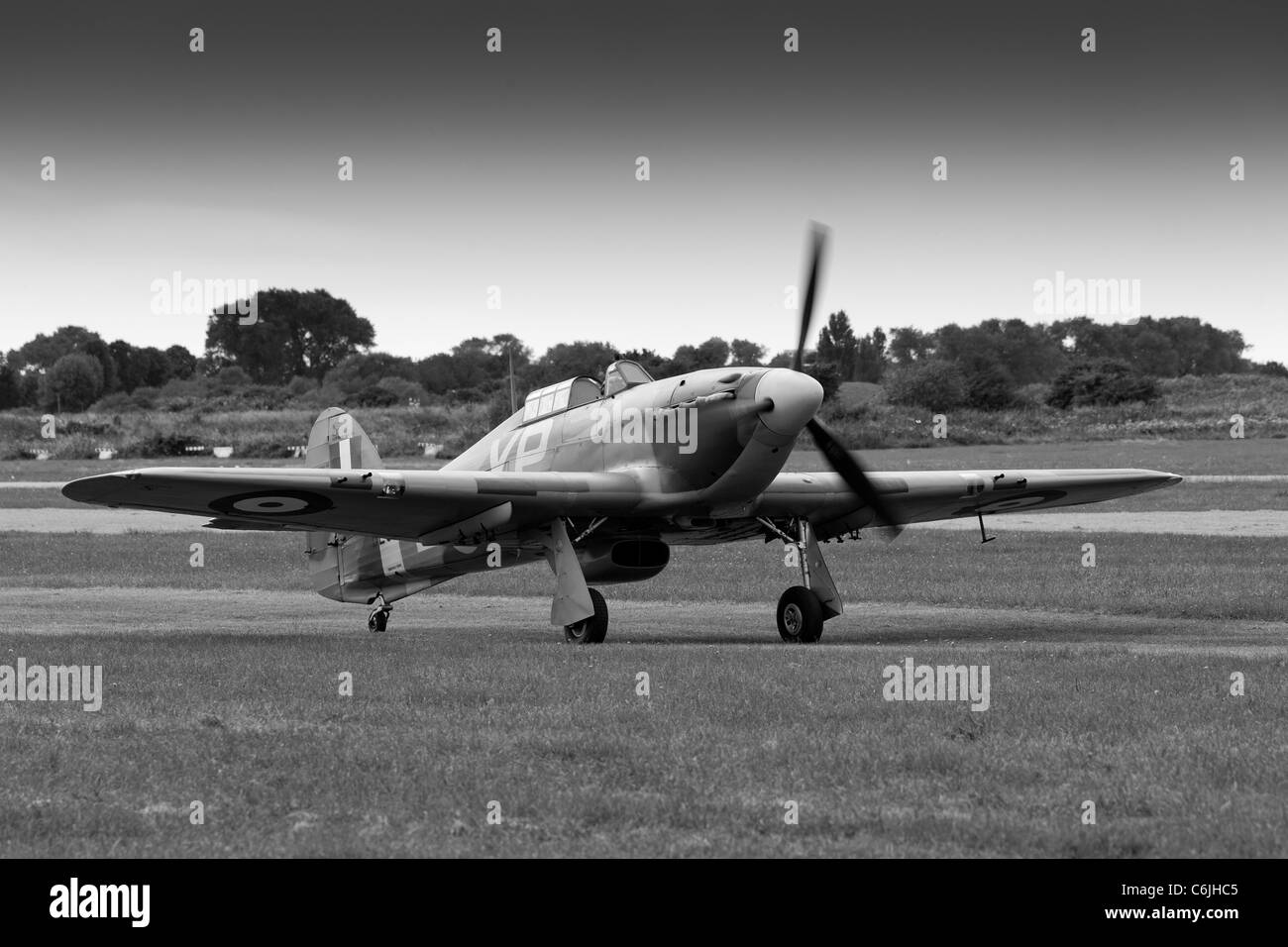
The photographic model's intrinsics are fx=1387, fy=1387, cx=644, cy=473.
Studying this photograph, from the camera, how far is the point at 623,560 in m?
17.6

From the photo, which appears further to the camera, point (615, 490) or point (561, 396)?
point (561, 396)

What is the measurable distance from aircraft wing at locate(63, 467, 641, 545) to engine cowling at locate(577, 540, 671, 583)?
952 mm

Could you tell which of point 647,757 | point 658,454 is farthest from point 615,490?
point 647,757

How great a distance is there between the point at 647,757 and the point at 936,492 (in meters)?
10.9

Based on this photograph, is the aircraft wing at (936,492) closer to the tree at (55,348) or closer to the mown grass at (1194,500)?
the mown grass at (1194,500)

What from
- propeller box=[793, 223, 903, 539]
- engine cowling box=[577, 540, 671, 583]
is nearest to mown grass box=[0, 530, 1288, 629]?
engine cowling box=[577, 540, 671, 583]

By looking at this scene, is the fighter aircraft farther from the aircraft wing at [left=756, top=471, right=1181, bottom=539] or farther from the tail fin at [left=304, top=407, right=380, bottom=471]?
the tail fin at [left=304, top=407, right=380, bottom=471]

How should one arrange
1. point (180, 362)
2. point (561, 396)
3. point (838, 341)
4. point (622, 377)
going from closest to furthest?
point (622, 377) < point (561, 396) < point (838, 341) < point (180, 362)

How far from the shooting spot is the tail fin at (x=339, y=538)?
822 inches

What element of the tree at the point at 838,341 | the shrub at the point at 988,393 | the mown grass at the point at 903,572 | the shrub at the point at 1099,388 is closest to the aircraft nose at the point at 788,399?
the mown grass at the point at 903,572

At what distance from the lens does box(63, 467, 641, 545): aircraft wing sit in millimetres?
15047

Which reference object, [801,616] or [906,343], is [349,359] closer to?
[906,343]

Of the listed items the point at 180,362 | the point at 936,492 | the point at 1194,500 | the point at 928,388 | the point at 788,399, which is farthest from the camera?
the point at 180,362
